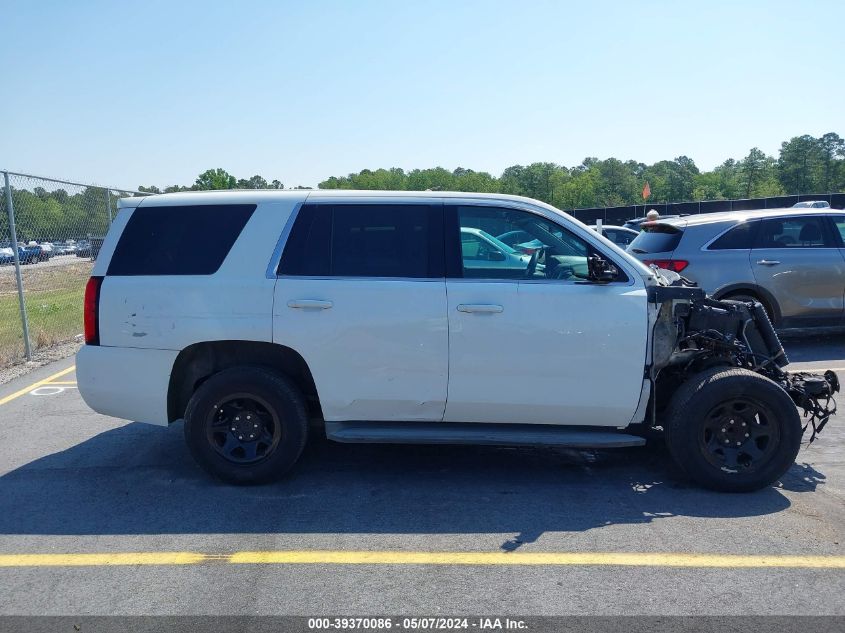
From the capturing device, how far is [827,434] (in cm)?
599

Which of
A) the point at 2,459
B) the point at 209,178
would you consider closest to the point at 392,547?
the point at 2,459

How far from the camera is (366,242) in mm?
4934

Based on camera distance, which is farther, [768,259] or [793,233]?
[793,233]

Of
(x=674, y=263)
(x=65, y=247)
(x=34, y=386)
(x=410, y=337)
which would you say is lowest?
(x=34, y=386)

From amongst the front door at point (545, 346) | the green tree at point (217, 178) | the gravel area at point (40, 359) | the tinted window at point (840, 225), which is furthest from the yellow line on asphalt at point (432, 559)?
the green tree at point (217, 178)

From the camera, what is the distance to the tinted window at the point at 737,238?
8.88 metres

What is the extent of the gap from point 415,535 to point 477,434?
0.87 meters

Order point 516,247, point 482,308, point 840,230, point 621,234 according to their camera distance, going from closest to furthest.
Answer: point 482,308
point 516,247
point 840,230
point 621,234

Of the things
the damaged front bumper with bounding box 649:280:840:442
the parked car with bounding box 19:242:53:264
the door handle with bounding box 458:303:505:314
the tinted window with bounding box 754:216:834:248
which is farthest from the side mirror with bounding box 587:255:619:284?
the parked car with bounding box 19:242:53:264

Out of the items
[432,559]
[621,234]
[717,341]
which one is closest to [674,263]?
[717,341]

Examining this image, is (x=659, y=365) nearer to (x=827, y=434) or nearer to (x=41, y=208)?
(x=827, y=434)

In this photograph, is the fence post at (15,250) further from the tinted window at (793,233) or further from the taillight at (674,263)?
the tinted window at (793,233)

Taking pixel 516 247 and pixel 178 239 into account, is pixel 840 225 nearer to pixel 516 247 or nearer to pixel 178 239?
pixel 516 247

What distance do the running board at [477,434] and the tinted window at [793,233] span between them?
5277 millimetres
